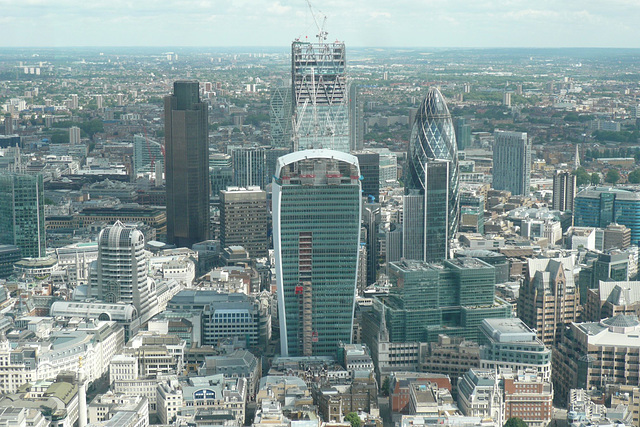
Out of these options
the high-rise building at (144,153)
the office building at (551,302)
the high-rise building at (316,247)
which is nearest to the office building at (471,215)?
the office building at (551,302)

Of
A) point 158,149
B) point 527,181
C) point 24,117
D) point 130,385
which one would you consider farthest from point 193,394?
point 24,117

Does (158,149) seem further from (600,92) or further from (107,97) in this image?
(600,92)

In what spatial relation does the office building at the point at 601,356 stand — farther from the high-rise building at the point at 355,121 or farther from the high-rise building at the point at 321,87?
the high-rise building at the point at 355,121

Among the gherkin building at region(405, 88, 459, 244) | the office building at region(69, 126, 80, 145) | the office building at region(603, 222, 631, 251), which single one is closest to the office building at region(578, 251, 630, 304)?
the gherkin building at region(405, 88, 459, 244)

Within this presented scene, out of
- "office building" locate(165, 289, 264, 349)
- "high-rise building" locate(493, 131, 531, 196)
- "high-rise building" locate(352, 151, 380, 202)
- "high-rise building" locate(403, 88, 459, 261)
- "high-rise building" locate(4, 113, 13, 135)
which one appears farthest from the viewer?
"high-rise building" locate(4, 113, 13, 135)

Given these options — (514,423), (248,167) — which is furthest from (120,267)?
(248,167)

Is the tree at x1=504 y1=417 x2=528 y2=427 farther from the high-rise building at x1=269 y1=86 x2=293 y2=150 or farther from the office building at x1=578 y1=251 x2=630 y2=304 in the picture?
the high-rise building at x1=269 y1=86 x2=293 y2=150
